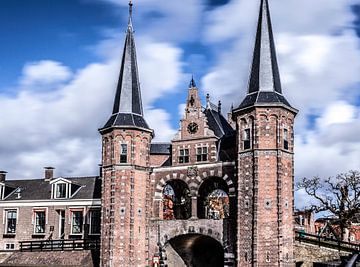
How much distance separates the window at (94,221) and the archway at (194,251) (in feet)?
31.2

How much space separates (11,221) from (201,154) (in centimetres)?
2088

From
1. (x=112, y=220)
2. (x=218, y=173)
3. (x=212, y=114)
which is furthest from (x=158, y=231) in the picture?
(x=212, y=114)

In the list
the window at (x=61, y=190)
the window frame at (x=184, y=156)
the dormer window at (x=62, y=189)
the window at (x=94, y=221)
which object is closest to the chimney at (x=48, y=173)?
the dormer window at (x=62, y=189)

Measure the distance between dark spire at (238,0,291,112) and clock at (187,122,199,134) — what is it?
A: 15.6 ft

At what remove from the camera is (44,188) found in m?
49.8

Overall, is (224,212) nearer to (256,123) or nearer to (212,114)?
(212,114)

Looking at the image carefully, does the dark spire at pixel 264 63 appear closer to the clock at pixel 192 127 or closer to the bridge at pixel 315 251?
the clock at pixel 192 127

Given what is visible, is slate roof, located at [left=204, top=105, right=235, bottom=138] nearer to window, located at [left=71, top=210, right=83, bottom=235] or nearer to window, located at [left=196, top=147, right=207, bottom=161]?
window, located at [left=196, top=147, right=207, bottom=161]

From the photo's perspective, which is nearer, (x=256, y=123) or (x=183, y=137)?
(x=256, y=123)

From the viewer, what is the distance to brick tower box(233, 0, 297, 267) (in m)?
32.2

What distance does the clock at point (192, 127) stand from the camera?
38812mm

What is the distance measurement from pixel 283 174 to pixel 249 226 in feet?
12.6

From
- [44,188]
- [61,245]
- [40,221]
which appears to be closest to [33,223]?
[40,221]

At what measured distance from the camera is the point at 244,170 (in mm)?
34000
